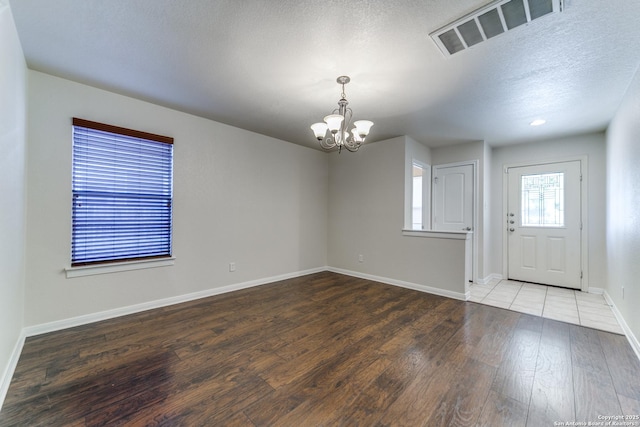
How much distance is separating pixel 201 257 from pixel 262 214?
115 centimetres

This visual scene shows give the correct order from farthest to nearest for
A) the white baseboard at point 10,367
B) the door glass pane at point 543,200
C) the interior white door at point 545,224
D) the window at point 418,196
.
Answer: the window at point 418,196
the door glass pane at point 543,200
the interior white door at point 545,224
the white baseboard at point 10,367

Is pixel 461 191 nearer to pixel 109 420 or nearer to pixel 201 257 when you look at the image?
pixel 201 257

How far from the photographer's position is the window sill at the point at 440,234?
11.7 feet

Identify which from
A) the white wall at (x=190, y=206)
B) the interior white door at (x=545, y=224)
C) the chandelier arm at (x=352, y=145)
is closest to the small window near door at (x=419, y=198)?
the interior white door at (x=545, y=224)

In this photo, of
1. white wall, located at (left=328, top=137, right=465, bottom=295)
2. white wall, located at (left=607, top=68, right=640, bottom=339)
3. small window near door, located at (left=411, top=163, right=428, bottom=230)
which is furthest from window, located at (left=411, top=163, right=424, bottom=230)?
white wall, located at (left=607, top=68, right=640, bottom=339)

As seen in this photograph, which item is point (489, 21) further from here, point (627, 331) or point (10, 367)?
point (10, 367)

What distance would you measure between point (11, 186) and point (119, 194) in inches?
40.3

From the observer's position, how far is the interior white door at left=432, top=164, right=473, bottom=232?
458 cm

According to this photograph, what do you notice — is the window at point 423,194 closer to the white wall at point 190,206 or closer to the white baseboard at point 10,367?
the white wall at point 190,206

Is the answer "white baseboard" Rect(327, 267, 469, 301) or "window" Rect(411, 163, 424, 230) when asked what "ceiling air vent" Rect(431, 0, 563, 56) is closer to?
"white baseboard" Rect(327, 267, 469, 301)

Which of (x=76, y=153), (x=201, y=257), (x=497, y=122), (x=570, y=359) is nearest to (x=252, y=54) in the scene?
(x=76, y=153)

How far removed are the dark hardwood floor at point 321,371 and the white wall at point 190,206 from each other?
382mm

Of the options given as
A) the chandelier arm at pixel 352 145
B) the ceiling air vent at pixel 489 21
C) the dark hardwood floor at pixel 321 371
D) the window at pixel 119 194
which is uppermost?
the ceiling air vent at pixel 489 21

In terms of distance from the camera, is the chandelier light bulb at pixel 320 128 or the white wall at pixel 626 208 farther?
the chandelier light bulb at pixel 320 128
